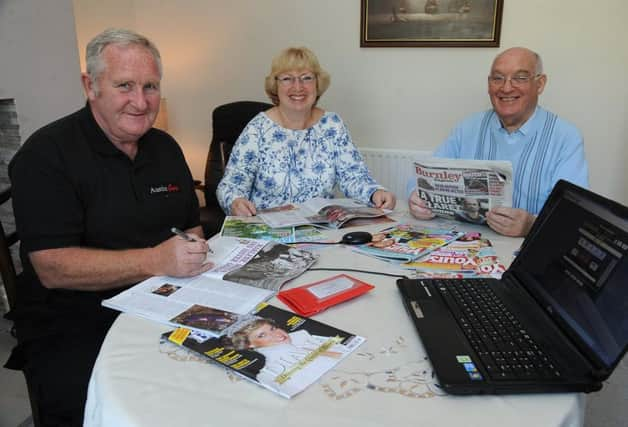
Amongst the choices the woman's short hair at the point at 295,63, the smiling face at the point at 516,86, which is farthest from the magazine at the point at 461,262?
the woman's short hair at the point at 295,63

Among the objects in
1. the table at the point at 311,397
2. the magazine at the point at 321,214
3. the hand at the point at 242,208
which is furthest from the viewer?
the hand at the point at 242,208

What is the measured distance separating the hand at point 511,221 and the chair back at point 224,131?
1.40 meters

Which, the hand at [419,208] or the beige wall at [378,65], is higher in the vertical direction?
the beige wall at [378,65]

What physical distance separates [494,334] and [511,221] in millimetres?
635

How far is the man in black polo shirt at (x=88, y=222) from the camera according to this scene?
45.2 inches

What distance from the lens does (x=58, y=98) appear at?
94.0 inches

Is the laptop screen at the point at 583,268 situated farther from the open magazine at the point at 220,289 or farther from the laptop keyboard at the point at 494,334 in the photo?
the open magazine at the point at 220,289

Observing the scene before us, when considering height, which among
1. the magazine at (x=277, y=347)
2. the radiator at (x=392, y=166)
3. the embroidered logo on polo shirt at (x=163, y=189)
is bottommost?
the radiator at (x=392, y=166)

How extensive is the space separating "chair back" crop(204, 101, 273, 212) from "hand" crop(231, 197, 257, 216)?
849mm

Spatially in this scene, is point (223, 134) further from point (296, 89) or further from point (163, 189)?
point (163, 189)

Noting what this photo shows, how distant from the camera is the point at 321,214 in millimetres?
1562

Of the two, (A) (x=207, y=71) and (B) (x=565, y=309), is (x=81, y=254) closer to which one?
(B) (x=565, y=309)

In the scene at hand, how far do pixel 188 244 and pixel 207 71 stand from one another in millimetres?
2429

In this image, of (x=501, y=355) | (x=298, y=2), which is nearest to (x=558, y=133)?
(x=501, y=355)
